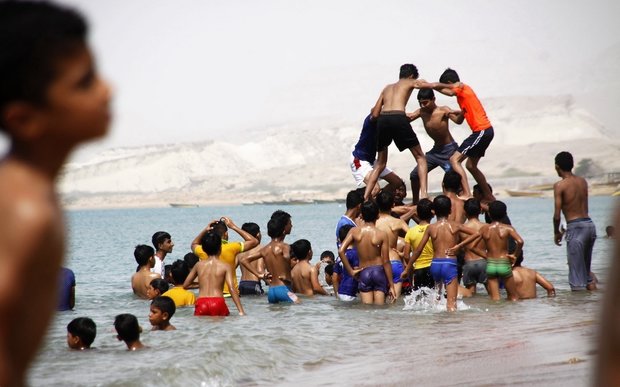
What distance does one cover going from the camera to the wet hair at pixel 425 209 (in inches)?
518

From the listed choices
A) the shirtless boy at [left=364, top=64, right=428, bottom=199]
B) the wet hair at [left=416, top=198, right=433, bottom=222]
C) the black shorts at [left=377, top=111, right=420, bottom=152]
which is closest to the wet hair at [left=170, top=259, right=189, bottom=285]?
the shirtless boy at [left=364, top=64, right=428, bottom=199]

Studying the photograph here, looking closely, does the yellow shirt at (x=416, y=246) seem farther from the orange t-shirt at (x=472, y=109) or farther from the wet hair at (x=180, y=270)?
the wet hair at (x=180, y=270)

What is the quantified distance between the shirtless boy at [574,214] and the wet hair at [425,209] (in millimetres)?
1690

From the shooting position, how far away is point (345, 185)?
13312 cm

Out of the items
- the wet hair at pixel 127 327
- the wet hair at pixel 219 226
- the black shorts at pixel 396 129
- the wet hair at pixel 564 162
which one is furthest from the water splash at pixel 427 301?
the wet hair at pixel 127 327

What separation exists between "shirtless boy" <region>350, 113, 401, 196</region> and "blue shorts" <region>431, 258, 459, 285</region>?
2.23m

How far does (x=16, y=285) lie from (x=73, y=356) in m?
7.90

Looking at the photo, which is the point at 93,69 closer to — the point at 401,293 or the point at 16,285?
the point at 16,285

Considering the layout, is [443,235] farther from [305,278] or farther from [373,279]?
[305,278]

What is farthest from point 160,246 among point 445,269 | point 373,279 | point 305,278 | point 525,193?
point 525,193

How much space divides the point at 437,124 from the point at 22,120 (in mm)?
12221

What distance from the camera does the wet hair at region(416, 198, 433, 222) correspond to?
43.2 ft

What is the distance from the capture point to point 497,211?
12664 millimetres

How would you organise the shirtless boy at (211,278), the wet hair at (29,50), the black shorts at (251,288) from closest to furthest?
the wet hair at (29,50), the shirtless boy at (211,278), the black shorts at (251,288)
